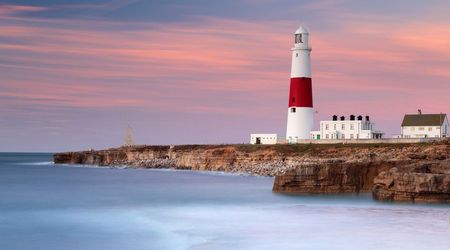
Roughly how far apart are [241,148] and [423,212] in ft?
128

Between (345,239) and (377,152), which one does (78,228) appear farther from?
(377,152)

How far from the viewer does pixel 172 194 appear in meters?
39.6

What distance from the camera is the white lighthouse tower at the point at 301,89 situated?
58.7 meters

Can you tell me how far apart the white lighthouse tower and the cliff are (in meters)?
2.11

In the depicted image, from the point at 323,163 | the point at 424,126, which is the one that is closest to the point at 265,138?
the point at 424,126

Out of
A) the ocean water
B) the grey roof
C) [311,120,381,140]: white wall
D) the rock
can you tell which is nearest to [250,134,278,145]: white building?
[311,120,381,140]: white wall

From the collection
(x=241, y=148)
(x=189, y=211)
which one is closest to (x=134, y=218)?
(x=189, y=211)

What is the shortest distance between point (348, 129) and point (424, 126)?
668 centimetres

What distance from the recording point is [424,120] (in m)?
65.6

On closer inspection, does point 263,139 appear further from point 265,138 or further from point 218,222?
point 218,222

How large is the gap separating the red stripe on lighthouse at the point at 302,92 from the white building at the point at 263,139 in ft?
31.4

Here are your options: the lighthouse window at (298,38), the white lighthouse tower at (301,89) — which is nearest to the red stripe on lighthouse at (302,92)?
the white lighthouse tower at (301,89)

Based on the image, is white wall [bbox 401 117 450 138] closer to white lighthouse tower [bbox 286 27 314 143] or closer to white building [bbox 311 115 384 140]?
white building [bbox 311 115 384 140]

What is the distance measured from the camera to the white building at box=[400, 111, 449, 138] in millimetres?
63938
